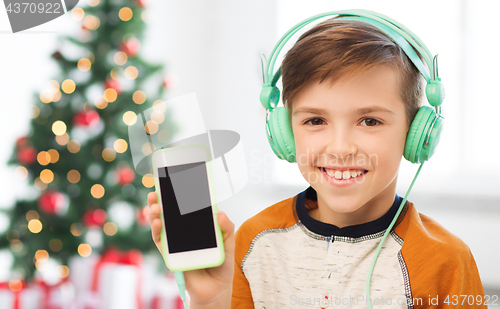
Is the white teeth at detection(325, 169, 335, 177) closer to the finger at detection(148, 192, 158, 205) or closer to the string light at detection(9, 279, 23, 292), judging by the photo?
the finger at detection(148, 192, 158, 205)

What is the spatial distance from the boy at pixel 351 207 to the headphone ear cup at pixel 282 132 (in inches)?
0.6

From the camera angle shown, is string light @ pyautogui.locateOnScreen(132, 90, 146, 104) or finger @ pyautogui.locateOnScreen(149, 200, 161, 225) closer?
finger @ pyautogui.locateOnScreen(149, 200, 161, 225)

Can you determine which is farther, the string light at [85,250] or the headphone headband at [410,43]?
the string light at [85,250]

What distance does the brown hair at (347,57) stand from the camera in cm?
72

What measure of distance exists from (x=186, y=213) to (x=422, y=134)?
430 millimetres

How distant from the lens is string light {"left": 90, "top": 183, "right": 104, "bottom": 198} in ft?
6.26

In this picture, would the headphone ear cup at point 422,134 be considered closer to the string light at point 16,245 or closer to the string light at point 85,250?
the string light at point 85,250

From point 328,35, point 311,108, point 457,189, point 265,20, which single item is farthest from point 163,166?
point 265,20

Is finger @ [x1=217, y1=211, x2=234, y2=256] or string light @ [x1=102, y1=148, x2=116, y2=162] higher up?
finger @ [x1=217, y1=211, x2=234, y2=256]

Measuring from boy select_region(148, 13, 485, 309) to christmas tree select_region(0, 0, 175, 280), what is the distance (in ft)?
3.92

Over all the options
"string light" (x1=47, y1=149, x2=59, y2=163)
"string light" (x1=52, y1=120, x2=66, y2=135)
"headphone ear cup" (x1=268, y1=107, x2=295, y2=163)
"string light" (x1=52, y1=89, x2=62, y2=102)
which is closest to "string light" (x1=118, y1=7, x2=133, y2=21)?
"string light" (x1=52, y1=89, x2=62, y2=102)

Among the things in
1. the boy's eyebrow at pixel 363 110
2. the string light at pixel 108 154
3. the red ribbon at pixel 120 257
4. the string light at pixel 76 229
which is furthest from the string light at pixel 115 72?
the boy's eyebrow at pixel 363 110

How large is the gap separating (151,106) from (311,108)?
1345mm

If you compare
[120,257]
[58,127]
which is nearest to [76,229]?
[120,257]
